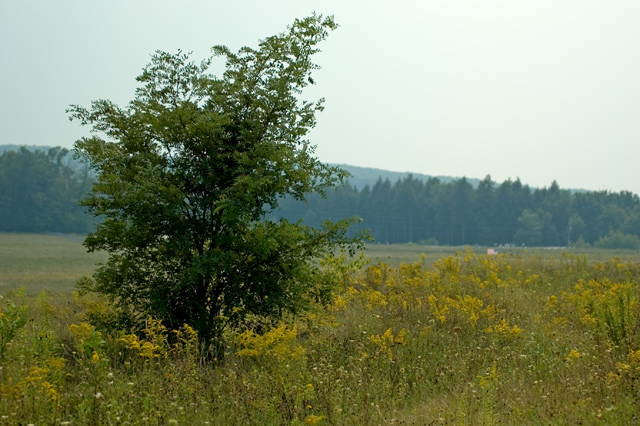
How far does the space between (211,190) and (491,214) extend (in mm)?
97225

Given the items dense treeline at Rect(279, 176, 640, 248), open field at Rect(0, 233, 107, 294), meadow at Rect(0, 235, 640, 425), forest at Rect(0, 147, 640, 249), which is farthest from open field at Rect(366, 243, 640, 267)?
dense treeline at Rect(279, 176, 640, 248)

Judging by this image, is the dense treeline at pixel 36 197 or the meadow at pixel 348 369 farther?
the dense treeline at pixel 36 197

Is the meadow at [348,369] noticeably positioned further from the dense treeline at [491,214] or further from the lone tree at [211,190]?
the dense treeline at [491,214]

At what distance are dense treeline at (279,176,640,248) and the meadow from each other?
86.7 metres

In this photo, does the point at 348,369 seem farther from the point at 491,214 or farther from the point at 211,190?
the point at 491,214

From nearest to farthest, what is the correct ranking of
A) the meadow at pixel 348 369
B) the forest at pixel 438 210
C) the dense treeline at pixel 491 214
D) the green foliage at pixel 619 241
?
1. the meadow at pixel 348 369
2. the green foliage at pixel 619 241
3. the forest at pixel 438 210
4. the dense treeline at pixel 491 214

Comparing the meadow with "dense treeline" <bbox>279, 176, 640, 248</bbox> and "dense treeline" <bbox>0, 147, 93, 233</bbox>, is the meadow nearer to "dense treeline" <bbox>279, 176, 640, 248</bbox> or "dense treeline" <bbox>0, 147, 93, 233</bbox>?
"dense treeline" <bbox>0, 147, 93, 233</bbox>

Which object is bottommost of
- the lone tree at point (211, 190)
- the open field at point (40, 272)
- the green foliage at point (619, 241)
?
the open field at point (40, 272)

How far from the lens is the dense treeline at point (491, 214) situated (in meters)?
99.6

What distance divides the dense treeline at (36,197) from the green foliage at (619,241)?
7108 cm

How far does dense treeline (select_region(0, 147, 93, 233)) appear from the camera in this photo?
9219 cm

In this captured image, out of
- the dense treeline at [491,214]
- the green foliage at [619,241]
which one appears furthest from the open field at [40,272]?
the green foliage at [619,241]

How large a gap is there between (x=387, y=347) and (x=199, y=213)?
3.00 metres

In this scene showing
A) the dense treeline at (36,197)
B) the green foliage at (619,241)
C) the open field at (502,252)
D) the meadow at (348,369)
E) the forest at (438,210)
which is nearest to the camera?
the meadow at (348,369)
